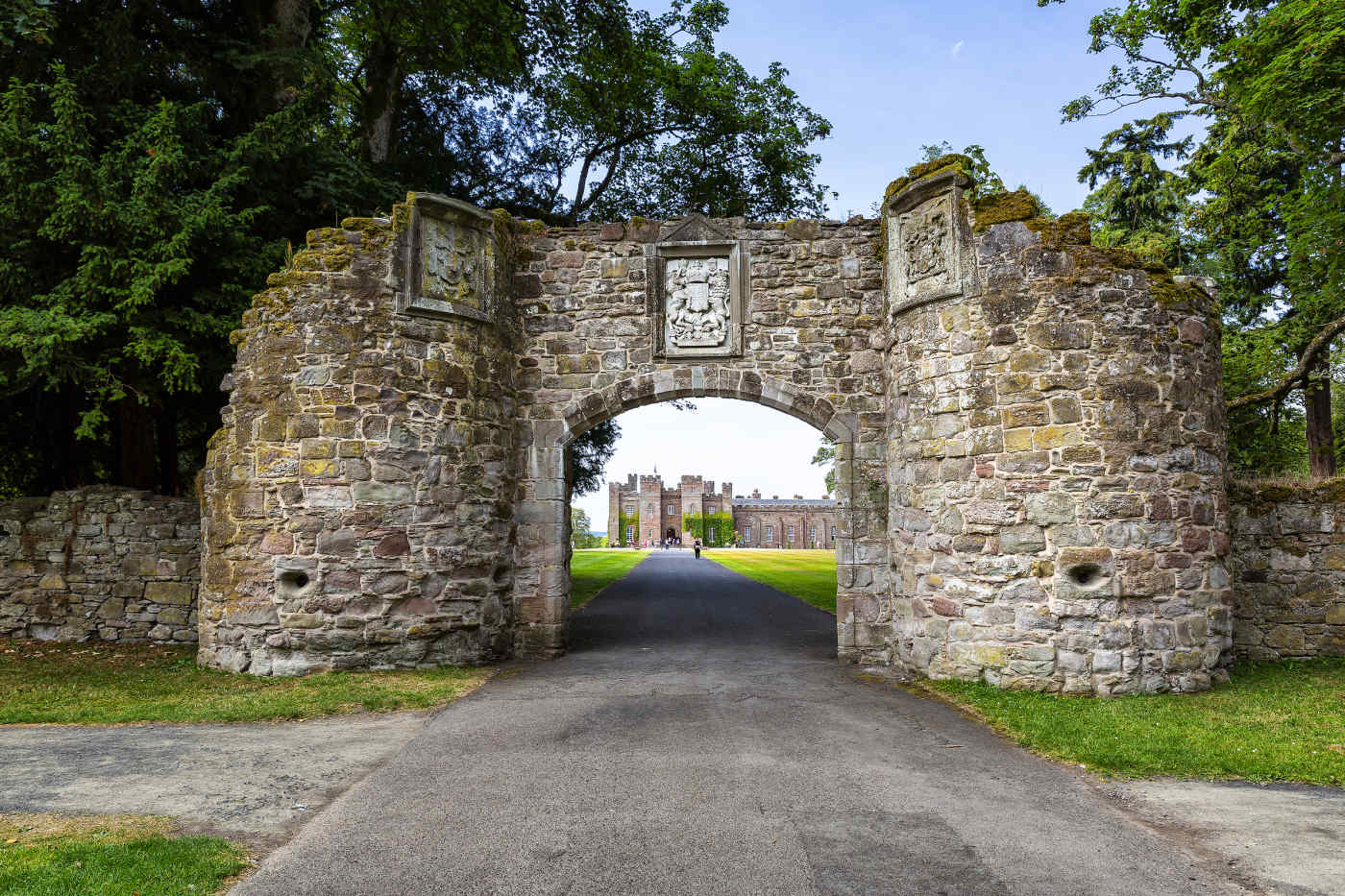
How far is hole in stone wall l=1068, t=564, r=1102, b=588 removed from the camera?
764 centimetres

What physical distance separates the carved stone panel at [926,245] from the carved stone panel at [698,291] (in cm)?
209

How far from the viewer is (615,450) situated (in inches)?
826

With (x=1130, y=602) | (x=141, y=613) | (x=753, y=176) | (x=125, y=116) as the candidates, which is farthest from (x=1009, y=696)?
(x=753, y=176)

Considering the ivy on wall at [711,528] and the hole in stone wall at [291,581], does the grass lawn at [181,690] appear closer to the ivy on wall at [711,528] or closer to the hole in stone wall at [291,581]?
the hole in stone wall at [291,581]

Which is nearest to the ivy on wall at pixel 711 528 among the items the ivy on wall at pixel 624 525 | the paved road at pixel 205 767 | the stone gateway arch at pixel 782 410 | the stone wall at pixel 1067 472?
the ivy on wall at pixel 624 525

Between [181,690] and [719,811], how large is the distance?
6703 millimetres

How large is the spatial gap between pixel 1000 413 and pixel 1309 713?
381cm

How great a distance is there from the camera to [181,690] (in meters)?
8.09

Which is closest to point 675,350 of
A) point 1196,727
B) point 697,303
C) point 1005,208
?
point 697,303

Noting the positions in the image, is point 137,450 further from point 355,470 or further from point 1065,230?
point 1065,230

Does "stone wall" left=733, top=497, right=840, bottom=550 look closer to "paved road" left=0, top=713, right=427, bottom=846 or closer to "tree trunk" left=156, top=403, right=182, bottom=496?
"tree trunk" left=156, top=403, right=182, bottom=496

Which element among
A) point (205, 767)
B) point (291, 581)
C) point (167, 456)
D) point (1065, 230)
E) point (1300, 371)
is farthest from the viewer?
point (167, 456)

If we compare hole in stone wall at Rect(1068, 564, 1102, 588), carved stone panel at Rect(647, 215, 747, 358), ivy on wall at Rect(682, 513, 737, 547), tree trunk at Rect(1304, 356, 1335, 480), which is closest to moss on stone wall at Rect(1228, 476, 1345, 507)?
hole in stone wall at Rect(1068, 564, 1102, 588)

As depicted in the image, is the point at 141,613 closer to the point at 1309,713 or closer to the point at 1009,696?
the point at 1009,696
